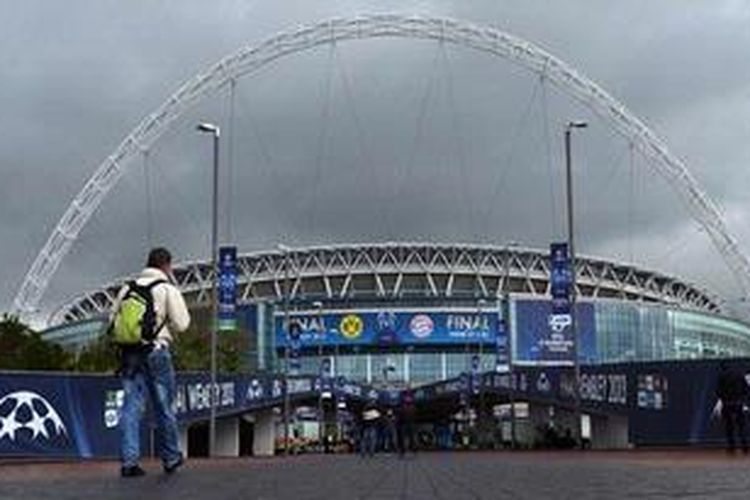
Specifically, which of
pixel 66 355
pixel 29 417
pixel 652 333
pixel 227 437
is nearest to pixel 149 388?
pixel 29 417

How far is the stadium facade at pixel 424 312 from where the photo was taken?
166 meters

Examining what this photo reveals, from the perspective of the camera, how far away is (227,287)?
52469 mm

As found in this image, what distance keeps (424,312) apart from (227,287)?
12495cm

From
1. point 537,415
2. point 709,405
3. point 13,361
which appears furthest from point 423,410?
point 709,405

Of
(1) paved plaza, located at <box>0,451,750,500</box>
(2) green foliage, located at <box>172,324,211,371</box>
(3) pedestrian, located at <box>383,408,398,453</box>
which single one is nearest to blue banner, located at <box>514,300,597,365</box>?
(2) green foliage, located at <box>172,324,211,371</box>

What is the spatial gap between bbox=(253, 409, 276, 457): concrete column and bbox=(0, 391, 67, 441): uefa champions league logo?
53.6m

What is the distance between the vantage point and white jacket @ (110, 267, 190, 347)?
508 inches

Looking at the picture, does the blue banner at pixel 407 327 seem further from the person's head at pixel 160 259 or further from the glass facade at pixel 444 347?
the person's head at pixel 160 259

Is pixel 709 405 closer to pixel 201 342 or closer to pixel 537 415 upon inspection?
pixel 537 415

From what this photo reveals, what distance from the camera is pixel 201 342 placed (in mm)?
102250

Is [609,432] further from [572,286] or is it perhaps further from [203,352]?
[203,352]

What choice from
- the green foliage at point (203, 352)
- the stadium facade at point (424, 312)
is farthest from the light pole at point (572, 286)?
the stadium facade at point (424, 312)

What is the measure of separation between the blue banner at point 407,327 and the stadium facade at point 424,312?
0.43 ft

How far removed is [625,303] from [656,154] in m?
26.4
